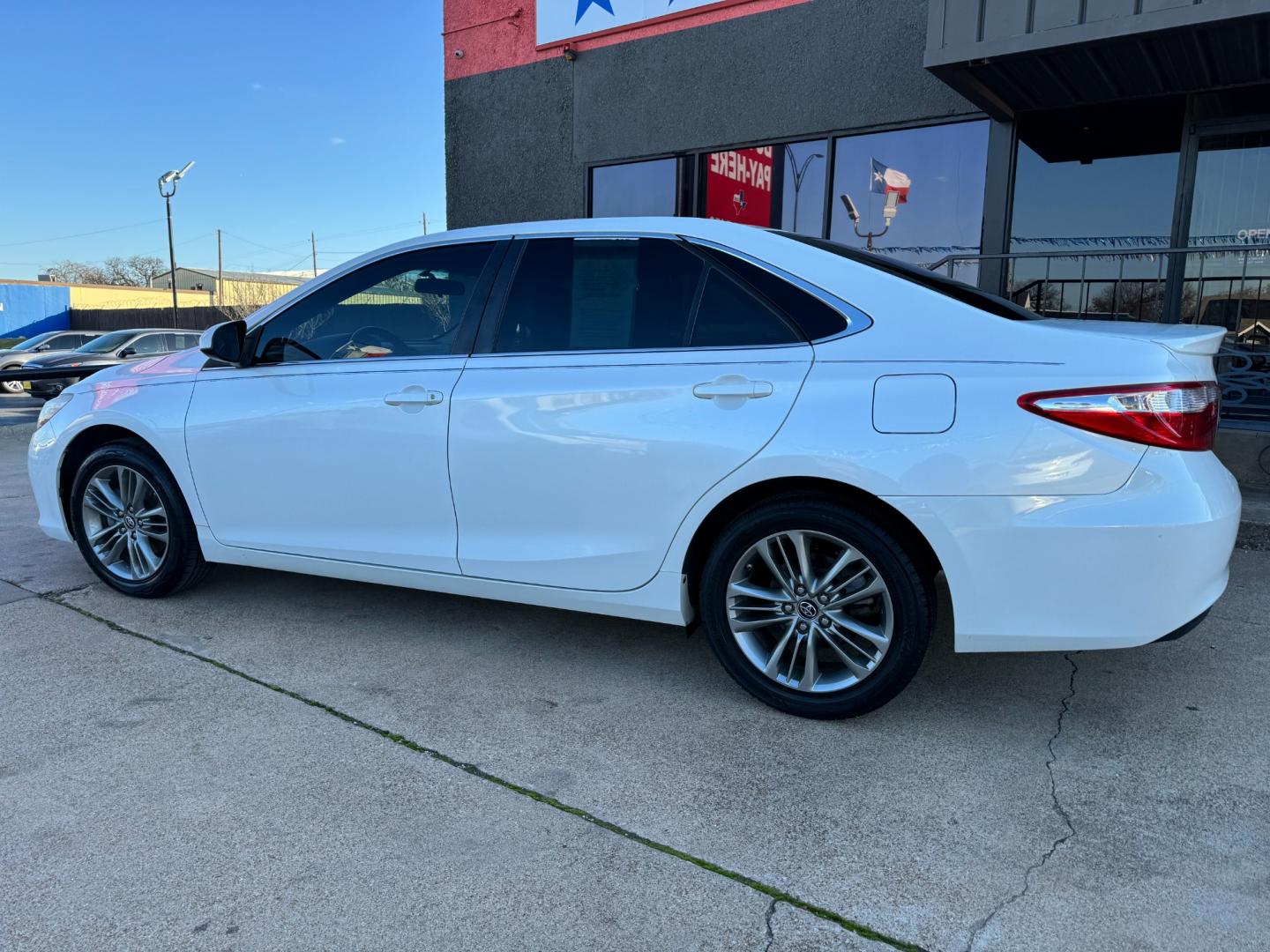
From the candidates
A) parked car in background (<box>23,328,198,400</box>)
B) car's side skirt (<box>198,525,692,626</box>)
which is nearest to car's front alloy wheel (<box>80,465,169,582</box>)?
car's side skirt (<box>198,525,692,626</box>)

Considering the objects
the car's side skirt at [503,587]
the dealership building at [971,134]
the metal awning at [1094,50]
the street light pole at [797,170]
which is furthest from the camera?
the street light pole at [797,170]

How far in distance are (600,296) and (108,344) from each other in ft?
54.0

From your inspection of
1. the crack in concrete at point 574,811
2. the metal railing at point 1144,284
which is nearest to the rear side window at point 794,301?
the crack in concrete at point 574,811

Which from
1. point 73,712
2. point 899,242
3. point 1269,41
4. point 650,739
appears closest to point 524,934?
point 650,739

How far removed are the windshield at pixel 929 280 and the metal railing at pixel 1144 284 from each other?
4.16m

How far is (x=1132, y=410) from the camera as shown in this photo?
8.24 feet

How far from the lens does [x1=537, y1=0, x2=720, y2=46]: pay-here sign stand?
9281 millimetres

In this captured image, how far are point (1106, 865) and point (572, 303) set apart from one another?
2.42 metres

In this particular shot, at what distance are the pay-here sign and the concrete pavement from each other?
25.3 ft

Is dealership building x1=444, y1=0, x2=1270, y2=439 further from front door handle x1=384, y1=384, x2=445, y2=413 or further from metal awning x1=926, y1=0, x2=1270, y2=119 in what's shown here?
front door handle x1=384, y1=384, x2=445, y2=413

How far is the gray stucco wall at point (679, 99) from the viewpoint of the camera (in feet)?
26.2

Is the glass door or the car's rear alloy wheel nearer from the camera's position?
the car's rear alloy wheel

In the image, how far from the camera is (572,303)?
335 centimetres

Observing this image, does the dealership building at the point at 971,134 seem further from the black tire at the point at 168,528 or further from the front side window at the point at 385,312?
the black tire at the point at 168,528
